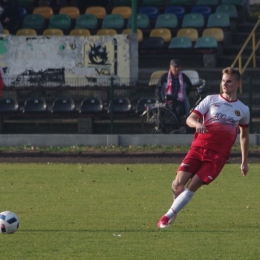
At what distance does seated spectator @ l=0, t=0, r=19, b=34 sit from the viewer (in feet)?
89.8

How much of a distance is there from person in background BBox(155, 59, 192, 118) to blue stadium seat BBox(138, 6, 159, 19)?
9541 millimetres

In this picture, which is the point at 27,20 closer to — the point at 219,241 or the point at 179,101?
the point at 179,101

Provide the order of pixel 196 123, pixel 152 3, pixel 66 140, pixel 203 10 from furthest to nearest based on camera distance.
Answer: pixel 152 3 → pixel 203 10 → pixel 66 140 → pixel 196 123

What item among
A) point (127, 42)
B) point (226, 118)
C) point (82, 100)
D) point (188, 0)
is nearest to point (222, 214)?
point (226, 118)

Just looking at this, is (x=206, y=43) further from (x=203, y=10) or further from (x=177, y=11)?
(x=177, y=11)

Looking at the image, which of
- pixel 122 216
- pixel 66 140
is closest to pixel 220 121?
pixel 122 216

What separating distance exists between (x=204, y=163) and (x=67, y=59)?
15614 millimetres

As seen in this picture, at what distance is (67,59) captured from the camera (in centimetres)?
2395

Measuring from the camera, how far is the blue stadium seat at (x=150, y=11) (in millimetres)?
29125

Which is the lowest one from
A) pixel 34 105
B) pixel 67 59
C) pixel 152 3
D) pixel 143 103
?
pixel 34 105

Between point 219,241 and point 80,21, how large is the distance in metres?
21.1

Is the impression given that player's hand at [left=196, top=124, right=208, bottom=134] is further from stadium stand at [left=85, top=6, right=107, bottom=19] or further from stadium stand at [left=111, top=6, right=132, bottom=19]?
stadium stand at [left=85, top=6, right=107, bottom=19]

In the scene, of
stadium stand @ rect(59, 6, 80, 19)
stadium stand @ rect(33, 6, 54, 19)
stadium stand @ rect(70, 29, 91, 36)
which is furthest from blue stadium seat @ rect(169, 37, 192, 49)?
stadium stand @ rect(33, 6, 54, 19)

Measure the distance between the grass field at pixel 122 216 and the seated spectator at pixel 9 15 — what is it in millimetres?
12376
